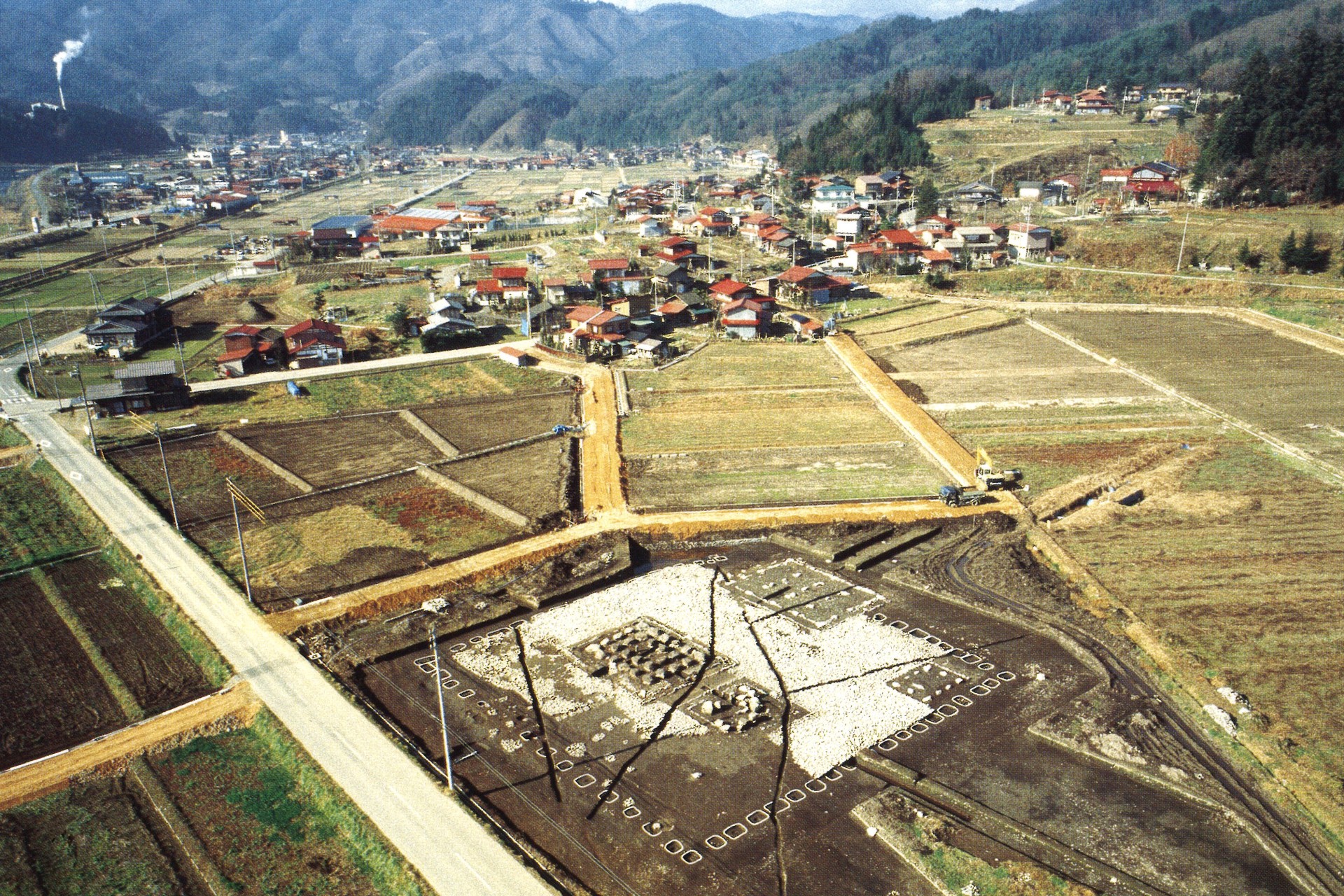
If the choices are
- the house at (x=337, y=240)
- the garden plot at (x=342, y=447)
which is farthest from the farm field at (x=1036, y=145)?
the garden plot at (x=342, y=447)

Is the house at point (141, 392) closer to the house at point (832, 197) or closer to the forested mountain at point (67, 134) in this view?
the house at point (832, 197)

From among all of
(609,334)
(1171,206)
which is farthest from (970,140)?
(609,334)

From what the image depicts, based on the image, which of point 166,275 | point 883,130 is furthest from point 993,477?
point 883,130

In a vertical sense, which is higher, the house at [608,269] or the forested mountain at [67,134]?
the forested mountain at [67,134]

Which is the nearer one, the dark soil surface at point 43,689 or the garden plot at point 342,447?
the dark soil surface at point 43,689

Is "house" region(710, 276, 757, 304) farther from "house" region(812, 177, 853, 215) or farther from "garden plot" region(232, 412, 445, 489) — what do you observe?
"house" region(812, 177, 853, 215)

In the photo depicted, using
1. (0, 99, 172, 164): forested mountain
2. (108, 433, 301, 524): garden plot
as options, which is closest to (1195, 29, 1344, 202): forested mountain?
(108, 433, 301, 524): garden plot

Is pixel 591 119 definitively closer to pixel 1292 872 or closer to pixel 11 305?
pixel 11 305
